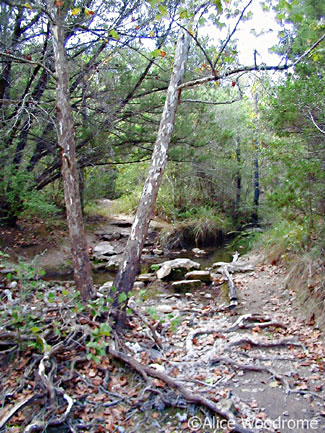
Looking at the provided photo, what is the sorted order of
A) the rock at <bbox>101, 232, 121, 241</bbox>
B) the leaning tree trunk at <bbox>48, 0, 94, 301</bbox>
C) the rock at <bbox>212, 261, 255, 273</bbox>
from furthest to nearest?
the rock at <bbox>101, 232, 121, 241</bbox> → the rock at <bbox>212, 261, 255, 273</bbox> → the leaning tree trunk at <bbox>48, 0, 94, 301</bbox>

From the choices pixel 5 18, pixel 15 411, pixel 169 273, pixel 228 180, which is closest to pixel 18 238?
pixel 169 273

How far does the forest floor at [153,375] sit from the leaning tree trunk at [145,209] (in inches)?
14.8

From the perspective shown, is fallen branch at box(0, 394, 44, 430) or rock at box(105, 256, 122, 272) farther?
rock at box(105, 256, 122, 272)

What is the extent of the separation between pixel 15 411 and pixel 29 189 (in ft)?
21.3

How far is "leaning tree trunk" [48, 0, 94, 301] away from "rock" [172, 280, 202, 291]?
3.35 metres

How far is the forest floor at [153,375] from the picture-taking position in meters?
3.14

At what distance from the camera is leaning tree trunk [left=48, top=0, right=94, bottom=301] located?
461cm

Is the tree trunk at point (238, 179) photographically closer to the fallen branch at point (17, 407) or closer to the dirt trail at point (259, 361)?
the dirt trail at point (259, 361)

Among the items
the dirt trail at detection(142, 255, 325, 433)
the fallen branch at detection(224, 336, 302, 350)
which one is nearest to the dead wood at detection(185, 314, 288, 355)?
the dirt trail at detection(142, 255, 325, 433)

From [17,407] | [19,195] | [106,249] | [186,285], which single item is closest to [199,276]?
[186,285]

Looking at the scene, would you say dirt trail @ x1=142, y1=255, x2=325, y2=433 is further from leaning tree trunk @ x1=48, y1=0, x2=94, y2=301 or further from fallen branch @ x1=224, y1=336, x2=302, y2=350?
leaning tree trunk @ x1=48, y1=0, x2=94, y2=301

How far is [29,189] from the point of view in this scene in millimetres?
8883

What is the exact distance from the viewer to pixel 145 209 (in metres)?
4.68

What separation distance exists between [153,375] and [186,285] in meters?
4.25
